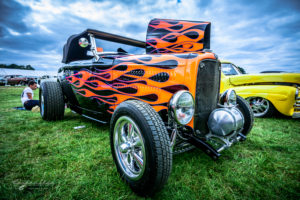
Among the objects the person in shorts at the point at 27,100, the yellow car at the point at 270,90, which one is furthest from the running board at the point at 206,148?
the person in shorts at the point at 27,100

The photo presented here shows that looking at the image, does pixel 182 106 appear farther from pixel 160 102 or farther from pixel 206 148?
pixel 206 148

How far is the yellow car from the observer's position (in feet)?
12.5

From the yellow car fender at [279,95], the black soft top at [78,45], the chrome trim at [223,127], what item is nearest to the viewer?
the chrome trim at [223,127]

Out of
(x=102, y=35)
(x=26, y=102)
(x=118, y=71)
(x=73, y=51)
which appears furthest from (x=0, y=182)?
(x=26, y=102)

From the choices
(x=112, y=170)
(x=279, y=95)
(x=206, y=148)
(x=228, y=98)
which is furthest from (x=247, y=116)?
(x=279, y=95)

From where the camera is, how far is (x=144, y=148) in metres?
1.26

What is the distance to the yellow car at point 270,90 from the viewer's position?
3807 mm

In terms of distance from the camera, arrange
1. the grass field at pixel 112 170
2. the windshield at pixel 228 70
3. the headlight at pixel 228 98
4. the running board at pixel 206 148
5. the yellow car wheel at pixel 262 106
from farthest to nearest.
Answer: the windshield at pixel 228 70, the yellow car wheel at pixel 262 106, the headlight at pixel 228 98, the running board at pixel 206 148, the grass field at pixel 112 170

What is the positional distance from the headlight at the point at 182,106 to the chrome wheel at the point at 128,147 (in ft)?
1.42

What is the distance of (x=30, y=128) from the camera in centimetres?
310

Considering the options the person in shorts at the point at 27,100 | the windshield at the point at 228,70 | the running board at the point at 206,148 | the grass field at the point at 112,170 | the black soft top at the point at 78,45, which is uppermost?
the black soft top at the point at 78,45

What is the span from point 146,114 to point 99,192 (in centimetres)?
87

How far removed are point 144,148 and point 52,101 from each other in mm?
2997

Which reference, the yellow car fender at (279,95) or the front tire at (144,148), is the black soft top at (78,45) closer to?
the front tire at (144,148)
